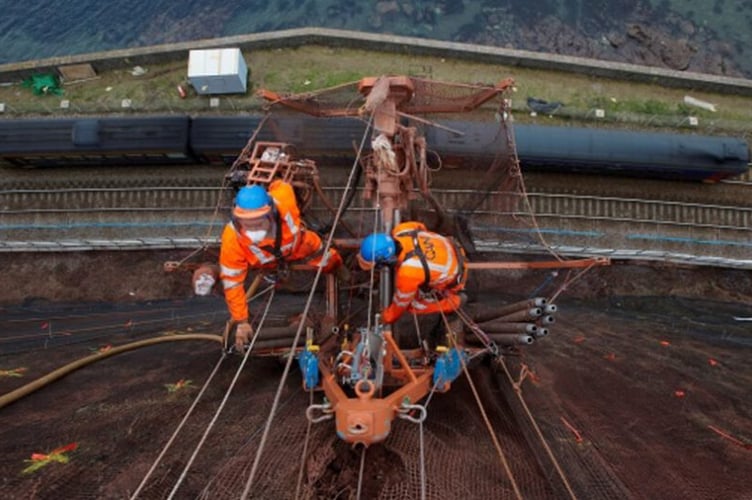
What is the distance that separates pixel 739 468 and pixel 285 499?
4.67 metres

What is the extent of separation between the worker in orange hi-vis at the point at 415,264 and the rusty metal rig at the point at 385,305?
0.35 meters

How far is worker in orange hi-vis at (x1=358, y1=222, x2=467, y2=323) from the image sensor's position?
→ 21.1 feet

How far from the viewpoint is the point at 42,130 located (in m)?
14.0

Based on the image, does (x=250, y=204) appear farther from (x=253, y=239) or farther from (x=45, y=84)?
(x=45, y=84)

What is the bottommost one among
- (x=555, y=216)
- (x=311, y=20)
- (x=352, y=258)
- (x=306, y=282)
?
(x=306, y=282)

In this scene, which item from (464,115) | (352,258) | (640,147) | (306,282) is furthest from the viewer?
(640,147)

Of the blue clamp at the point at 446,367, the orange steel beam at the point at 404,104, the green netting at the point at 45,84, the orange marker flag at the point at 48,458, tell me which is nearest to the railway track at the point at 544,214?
the green netting at the point at 45,84

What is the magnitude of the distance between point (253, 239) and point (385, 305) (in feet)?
6.89

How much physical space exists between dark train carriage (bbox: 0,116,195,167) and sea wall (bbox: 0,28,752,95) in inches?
128

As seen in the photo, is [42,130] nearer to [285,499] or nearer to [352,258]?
[352,258]

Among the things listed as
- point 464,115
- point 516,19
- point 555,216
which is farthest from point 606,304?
point 516,19

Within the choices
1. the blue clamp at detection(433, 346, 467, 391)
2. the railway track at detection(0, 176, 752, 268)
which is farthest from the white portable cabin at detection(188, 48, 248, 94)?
the blue clamp at detection(433, 346, 467, 391)

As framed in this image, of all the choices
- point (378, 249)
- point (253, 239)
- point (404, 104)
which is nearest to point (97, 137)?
point (404, 104)

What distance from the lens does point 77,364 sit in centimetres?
753
